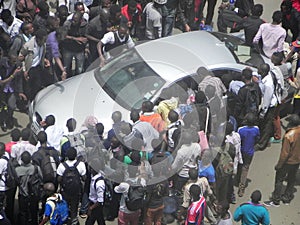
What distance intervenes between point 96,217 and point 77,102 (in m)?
2.10

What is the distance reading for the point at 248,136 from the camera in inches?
456

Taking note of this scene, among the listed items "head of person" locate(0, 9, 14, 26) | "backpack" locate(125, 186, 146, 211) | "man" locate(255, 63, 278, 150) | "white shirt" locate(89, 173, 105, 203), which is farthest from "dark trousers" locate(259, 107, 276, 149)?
"head of person" locate(0, 9, 14, 26)

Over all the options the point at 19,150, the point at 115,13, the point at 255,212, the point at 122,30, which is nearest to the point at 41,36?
the point at 122,30

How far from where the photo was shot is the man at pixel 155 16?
1484 centimetres

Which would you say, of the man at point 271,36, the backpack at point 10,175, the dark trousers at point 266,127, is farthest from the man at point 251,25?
the backpack at point 10,175

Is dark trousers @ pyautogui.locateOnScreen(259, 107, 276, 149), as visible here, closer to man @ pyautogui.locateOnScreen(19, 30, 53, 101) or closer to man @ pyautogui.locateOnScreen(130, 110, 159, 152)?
man @ pyautogui.locateOnScreen(130, 110, 159, 152)

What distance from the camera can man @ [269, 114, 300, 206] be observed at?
11273mm

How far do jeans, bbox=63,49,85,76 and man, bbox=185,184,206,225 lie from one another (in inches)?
178

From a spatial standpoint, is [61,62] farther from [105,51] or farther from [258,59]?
[258,59]

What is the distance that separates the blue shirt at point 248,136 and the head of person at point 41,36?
12.2 ft

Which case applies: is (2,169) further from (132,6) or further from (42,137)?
(132,6)

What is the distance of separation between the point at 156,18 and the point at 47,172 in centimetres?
504

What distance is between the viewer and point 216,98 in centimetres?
1198

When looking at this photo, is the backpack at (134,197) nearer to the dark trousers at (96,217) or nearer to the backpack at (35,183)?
the dark trousers at (96,217)
